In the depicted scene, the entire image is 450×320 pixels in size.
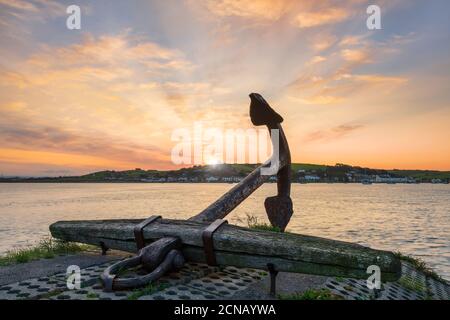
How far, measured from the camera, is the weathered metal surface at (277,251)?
4.42 meters

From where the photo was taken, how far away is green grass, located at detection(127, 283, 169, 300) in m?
4.53

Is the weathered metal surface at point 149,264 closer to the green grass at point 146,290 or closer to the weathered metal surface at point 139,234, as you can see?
the green grass at point 146,290

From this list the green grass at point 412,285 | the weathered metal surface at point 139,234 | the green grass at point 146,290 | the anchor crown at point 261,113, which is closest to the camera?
the green grass at point 146,290

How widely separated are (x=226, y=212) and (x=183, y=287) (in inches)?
75.0

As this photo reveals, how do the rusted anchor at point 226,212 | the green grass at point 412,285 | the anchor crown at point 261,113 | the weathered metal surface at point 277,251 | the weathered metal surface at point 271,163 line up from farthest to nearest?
the green grass at point 412,285, the anchor crown at point 261,113, the weathered metal surface at point 271,163, the rusted anchor at point 226,212, the weathered metal surface at point 277,251

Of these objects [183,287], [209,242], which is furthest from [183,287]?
[209,242]

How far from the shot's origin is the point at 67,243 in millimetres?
7551

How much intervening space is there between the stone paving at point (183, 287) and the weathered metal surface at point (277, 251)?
1.19ft

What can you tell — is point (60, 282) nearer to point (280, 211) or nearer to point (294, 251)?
point (294, 251)

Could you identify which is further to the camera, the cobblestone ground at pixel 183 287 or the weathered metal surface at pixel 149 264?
the cobblestone ground at pixel 183 287

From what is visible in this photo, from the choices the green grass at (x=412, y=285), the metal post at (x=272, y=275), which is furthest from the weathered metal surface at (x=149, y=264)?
the green grass at (x=412, y=285)

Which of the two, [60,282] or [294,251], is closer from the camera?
[294,251]
